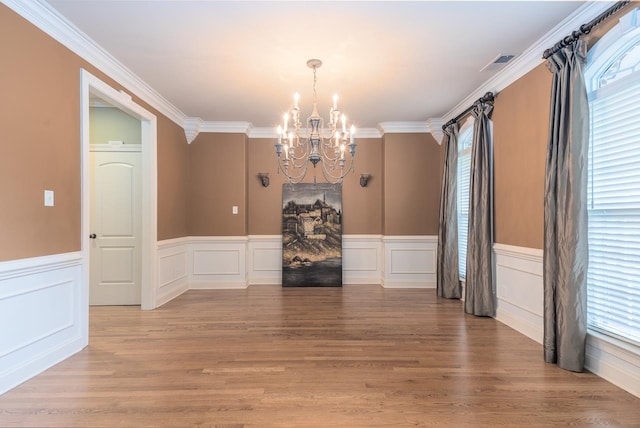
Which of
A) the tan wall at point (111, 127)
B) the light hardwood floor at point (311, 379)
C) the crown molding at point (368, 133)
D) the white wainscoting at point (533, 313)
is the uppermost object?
the crown molding at point (368, 133)

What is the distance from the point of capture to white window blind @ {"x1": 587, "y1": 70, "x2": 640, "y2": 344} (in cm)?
232

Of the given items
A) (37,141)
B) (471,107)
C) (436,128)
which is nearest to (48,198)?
(37,141)

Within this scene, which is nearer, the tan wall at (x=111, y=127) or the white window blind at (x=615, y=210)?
the white window blind at (x=615, y=210)

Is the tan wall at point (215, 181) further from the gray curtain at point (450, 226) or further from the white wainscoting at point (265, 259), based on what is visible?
the gray curtain at point (450, 226)

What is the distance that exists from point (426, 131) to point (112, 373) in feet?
17.7

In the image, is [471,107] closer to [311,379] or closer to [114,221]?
[311,379]

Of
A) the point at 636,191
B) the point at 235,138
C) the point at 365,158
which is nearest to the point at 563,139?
the point at 636,191

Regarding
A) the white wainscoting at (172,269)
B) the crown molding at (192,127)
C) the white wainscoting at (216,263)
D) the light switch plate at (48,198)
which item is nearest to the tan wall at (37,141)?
the light switch plate at (48,198)

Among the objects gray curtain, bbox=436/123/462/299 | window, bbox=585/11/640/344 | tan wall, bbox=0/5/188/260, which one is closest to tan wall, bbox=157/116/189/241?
tan wall, bbox=0/5/188/260

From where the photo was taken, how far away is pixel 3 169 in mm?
2344

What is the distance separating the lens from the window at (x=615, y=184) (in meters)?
2.32

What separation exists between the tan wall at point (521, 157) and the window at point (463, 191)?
0.85 metres

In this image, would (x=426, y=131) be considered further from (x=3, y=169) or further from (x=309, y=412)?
(x=3, y=169)

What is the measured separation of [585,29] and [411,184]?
342 cm
